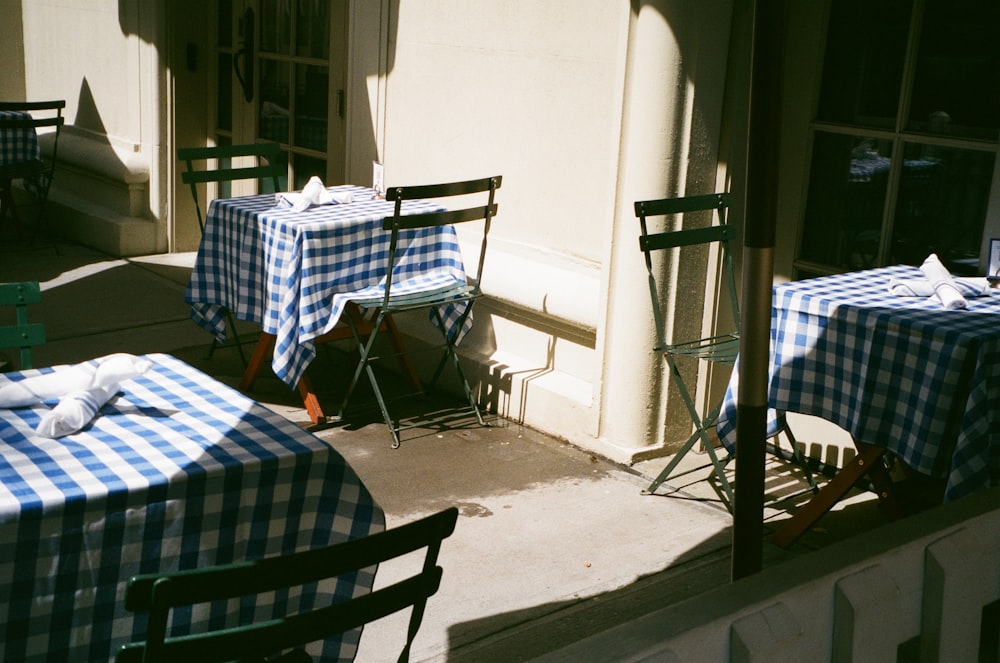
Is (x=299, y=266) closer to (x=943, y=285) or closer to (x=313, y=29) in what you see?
(x=943, y=285)

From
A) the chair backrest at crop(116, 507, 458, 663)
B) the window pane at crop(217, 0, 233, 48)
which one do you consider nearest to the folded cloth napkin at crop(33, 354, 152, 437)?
the chair backrest at crop(116, 507, 458, 663)

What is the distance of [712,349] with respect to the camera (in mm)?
4605

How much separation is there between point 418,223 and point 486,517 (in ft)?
4.45

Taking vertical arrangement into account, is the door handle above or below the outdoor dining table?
above

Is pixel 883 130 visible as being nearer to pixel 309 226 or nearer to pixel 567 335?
pixel 567 335

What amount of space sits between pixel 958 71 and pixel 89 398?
3.32 m

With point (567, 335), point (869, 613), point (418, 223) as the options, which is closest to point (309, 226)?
point (418, 223)

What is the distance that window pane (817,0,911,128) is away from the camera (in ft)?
14.9

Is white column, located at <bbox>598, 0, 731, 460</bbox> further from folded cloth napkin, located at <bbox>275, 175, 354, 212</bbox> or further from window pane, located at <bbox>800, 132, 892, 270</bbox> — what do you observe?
folded cloth napkin, located at <bbox>275, 175, 354, 212</bbox>

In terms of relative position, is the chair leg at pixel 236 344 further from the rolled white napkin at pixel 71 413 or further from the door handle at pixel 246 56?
the rolled white napkin at pixel 71 413

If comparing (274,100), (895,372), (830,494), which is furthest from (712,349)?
(274,100)

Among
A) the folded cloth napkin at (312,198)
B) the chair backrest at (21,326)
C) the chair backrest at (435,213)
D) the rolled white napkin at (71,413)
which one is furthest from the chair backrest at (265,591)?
the folded cloth napkin at (312,198)

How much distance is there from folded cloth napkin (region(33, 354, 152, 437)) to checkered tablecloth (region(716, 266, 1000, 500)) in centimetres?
210

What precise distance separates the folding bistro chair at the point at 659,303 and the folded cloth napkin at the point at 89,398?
2093mm
